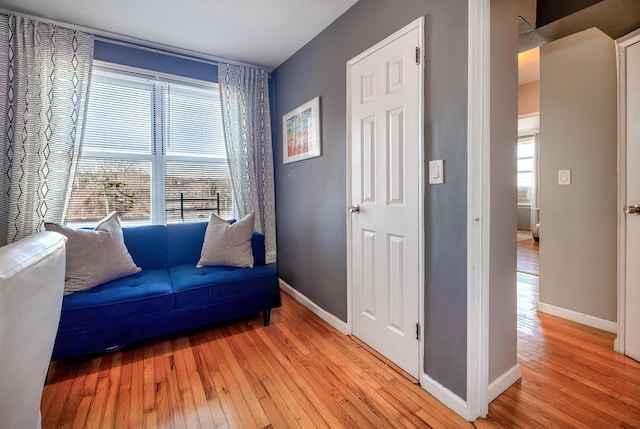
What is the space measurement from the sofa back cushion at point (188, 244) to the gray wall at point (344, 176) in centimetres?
47

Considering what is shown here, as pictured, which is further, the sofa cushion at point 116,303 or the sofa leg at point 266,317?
the sofa leg at point 266,317

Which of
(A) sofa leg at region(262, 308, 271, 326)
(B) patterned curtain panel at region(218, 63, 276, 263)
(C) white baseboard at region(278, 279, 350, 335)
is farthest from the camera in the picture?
(B) patterned curtain panel at region(218, 63, 276, 263)

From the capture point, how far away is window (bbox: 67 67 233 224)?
2566mm

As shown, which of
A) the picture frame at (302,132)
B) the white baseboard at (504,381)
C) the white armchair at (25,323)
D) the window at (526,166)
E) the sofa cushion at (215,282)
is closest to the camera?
the white armchair at (25,323)

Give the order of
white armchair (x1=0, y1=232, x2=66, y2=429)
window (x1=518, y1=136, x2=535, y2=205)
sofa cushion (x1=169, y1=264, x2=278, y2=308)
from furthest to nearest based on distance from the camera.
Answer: window (x1=518, y1=136, x2=535, y2=205) < sofa cushion (x1=169, y1=264, x2=278, y2=308) < white armchair (x1=0, y1=232, x2=66, y2=429)

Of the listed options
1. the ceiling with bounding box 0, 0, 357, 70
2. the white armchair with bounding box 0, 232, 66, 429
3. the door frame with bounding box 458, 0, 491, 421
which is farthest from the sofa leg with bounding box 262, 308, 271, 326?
the ceiling with bounding box 0, 0, 357, 70

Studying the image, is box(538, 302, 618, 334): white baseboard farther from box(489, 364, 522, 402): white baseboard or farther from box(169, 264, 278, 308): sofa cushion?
box(169, 264, 278, 308): sofa cushion

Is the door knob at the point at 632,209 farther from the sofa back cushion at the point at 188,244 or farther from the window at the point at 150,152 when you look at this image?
the window at the point at 150,152

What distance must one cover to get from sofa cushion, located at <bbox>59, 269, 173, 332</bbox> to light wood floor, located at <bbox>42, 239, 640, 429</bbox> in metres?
0.30

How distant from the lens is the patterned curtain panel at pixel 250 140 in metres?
2.99

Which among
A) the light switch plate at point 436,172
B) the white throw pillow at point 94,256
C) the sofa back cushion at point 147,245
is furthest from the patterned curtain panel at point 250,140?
the light switch plate at point 436,172

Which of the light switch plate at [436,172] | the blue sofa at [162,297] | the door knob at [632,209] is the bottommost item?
the blue sofa at [162,297]

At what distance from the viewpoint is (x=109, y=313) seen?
5.94 ft

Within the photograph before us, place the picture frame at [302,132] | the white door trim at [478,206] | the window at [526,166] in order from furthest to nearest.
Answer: the window at [526,166] → the picture frame at [302,132] → the white door trim at [478,206]
